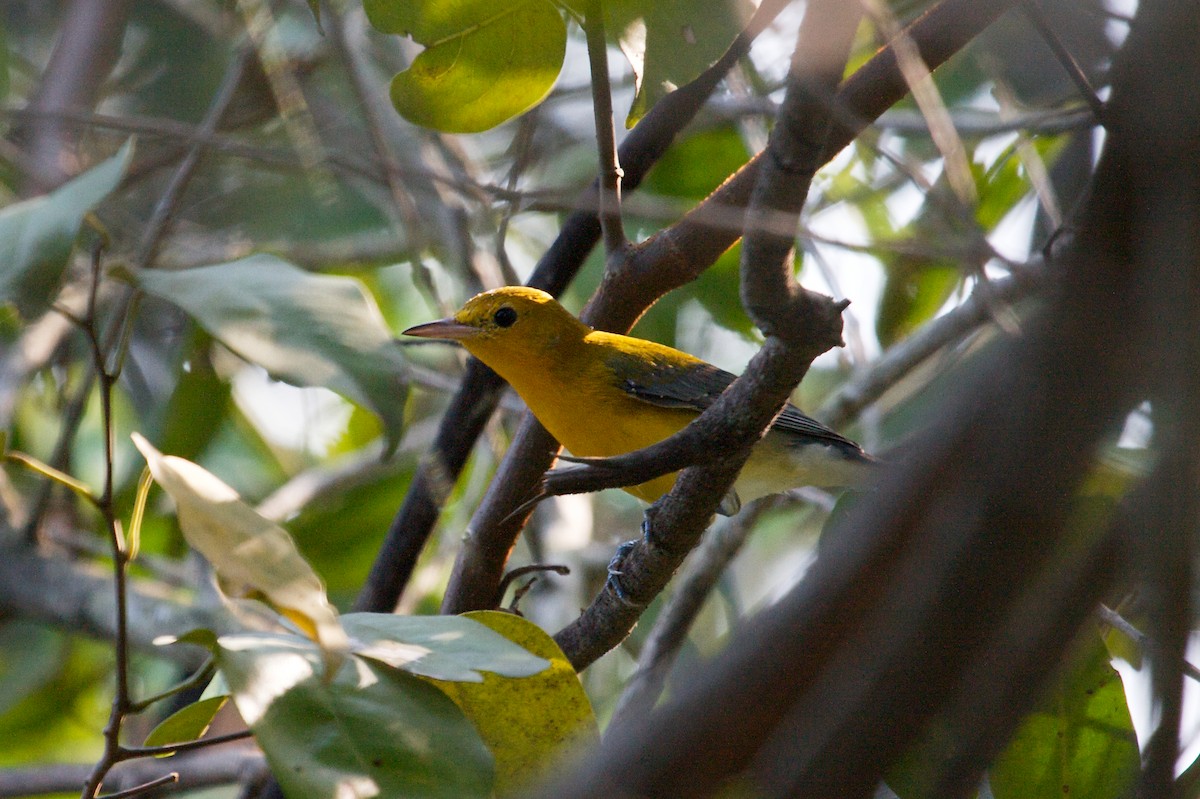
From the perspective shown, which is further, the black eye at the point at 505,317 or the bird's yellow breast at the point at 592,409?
the black eye at the point at 505,317

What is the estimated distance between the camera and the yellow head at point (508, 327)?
12.8 feet

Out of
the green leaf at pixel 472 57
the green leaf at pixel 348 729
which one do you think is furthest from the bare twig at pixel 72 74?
the green leaf at pixel 348 729

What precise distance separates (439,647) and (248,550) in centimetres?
36

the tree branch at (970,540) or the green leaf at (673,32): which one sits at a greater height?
the green leaf at (673,32)

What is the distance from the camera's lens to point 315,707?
63.0 inches

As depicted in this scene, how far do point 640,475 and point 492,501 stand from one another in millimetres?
1159

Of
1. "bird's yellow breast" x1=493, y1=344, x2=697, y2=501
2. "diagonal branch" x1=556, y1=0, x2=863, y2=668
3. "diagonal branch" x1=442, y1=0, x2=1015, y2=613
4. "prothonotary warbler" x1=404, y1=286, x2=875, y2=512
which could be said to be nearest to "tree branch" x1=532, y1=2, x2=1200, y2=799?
"diagonal branch" x1=556, y1=0, x2=863, y2=668

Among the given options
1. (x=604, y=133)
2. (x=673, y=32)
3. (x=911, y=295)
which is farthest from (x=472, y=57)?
(x=911, y=295)

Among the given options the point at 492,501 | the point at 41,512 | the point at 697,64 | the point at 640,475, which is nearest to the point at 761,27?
the point at 697,64

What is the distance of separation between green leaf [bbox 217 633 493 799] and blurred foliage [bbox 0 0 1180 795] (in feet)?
0.07

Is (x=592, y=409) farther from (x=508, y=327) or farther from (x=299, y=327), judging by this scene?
(x=299, y=327)

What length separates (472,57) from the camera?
2.32m

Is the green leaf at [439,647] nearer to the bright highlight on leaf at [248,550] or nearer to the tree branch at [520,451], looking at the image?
the bright highlight on leaf at [248,550]

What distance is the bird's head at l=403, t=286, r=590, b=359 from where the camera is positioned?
389 cm
